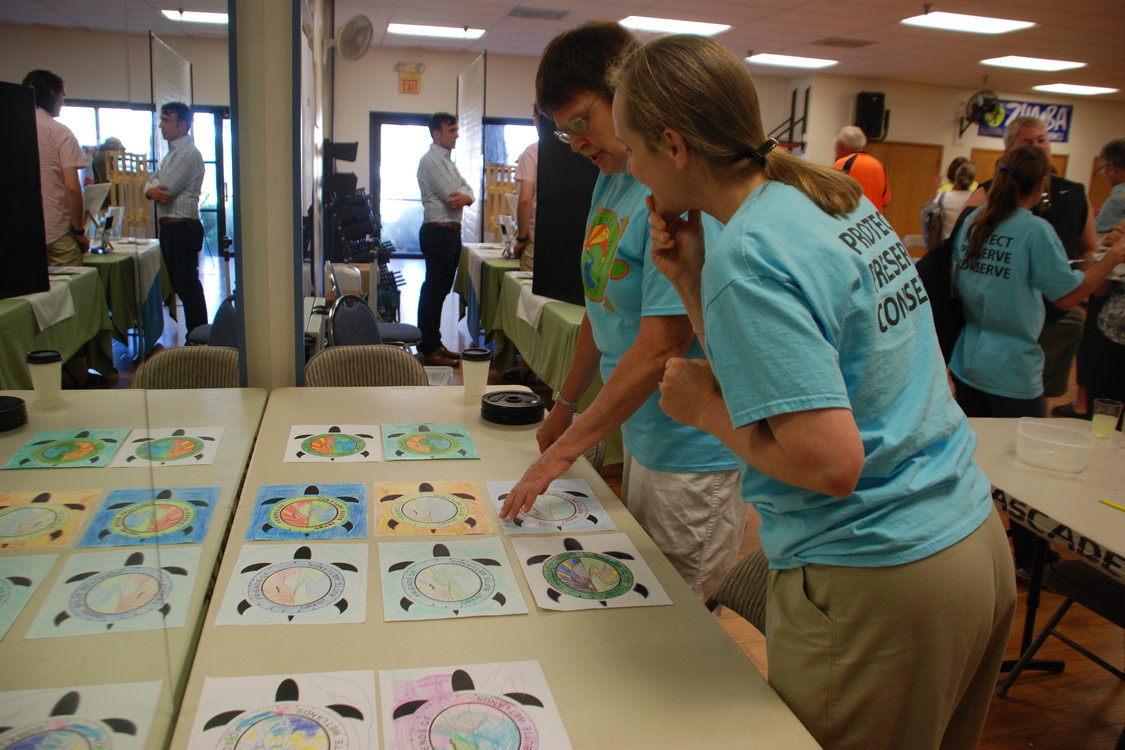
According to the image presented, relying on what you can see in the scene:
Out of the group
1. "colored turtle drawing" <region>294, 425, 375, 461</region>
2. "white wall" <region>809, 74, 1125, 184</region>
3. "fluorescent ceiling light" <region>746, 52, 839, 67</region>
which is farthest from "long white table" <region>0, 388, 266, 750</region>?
"white wall" <region>809, 74, 1125, 184</region>

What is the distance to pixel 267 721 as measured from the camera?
778 millimetres

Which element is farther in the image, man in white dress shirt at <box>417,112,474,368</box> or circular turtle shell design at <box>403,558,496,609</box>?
man in white dress shirt at <box>417,112,474,368</box>

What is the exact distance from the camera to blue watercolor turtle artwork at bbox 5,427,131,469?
594mm

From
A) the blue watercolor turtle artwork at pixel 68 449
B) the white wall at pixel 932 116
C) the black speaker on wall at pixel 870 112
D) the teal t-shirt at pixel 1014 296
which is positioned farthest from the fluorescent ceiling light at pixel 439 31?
the blue watercolor turtle artwork at pixel 68 449

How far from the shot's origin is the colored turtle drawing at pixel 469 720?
0.77 metres

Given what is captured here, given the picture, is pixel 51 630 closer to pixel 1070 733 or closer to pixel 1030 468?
pixel 1030 468

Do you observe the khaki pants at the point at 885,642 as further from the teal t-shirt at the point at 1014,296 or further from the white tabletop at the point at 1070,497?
the teal t-shirt at the point at 1014,296

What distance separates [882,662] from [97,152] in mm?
925

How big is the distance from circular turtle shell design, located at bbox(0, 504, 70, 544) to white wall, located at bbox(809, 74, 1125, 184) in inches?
427

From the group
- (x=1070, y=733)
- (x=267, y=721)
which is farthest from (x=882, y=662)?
(x=1070, y=733)

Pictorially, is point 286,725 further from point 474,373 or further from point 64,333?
point 474,373

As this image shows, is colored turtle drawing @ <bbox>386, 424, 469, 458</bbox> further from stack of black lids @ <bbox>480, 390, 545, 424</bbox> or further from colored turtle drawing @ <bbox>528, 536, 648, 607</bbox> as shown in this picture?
colored turtle drawing @ <bbox>528, 536, 648, 607</bbox>

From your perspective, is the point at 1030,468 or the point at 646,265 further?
the point at 1030,468

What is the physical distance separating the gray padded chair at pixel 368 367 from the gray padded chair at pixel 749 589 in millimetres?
1301
